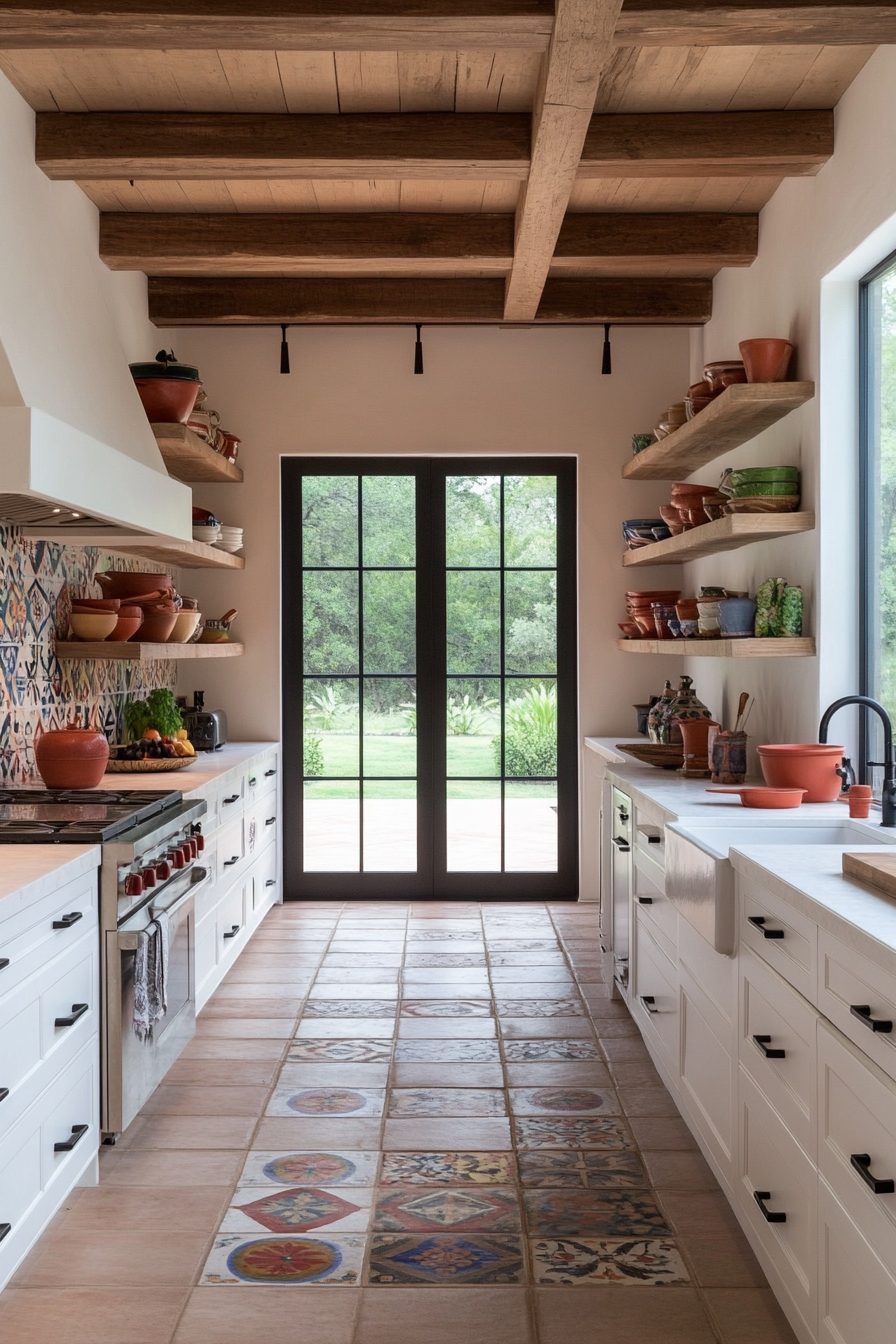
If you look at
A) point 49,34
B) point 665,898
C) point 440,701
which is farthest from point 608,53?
point 440,701

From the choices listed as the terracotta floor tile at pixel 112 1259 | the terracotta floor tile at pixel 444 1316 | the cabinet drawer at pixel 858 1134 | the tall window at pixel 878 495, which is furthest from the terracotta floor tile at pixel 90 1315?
the tall window at pixel 878 495

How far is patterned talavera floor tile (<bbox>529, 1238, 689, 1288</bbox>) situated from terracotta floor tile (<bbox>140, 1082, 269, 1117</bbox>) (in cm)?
106

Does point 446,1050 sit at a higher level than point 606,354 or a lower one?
lower

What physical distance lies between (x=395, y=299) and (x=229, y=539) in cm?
136

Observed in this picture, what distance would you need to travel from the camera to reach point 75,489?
3021 millimetres

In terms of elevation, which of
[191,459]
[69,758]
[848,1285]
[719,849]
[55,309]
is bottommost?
[848,1285]

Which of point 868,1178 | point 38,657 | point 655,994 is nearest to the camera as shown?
point 868,1178

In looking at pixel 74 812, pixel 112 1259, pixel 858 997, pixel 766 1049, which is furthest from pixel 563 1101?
pixel 858 997

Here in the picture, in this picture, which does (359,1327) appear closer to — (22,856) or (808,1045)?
(808,1045)

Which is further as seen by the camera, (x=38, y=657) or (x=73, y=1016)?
(x=38, y=657)

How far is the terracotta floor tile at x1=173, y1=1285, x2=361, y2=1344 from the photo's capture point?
7.15ft

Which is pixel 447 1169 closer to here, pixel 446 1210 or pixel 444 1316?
pixel 446 1210

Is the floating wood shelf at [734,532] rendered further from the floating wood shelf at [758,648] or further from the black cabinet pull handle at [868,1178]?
the black cabinet pull handle at [868,1178]

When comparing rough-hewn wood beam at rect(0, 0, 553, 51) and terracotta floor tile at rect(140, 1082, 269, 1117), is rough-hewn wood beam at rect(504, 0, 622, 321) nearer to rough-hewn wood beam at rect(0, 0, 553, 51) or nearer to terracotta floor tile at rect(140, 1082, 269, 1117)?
rough-hewn wood beam at rect(0, 0, 553, 51)
